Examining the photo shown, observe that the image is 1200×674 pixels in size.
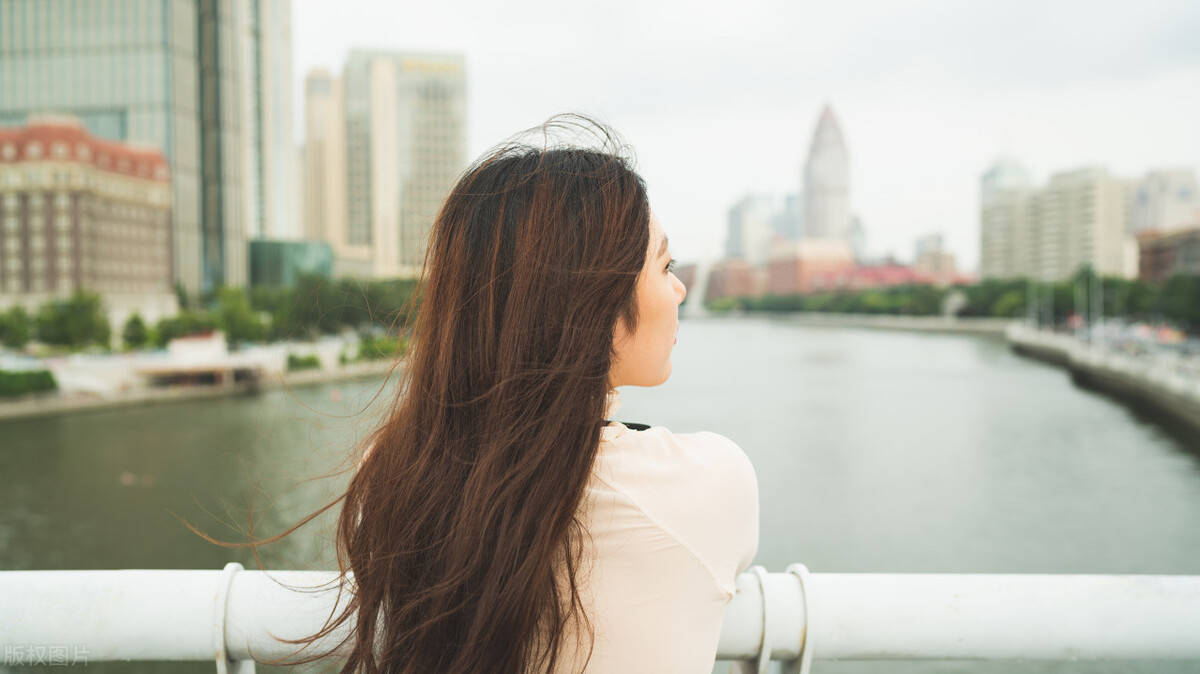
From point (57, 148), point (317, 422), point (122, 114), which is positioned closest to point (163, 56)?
point (122, 114)

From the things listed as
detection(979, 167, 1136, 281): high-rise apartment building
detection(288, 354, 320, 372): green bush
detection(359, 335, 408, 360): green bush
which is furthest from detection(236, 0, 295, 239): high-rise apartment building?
detection(979, 167, 1136, 281): high-rise apartment building

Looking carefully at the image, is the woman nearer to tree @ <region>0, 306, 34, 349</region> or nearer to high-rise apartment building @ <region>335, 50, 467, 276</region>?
tree @ <region>0, 306, 34, 349</region>

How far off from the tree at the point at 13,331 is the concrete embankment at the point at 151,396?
431cm

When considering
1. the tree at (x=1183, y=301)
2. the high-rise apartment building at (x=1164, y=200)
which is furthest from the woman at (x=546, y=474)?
the high-rise apartment building at (x=1164, y=200)

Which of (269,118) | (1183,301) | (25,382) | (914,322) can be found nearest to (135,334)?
(25,382)

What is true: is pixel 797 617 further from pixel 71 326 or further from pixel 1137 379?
pixel 71 326

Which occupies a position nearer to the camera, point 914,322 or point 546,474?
point 546,474

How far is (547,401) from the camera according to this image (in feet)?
1.68

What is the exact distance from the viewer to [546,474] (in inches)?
19.7

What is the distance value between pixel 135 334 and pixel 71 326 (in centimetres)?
136

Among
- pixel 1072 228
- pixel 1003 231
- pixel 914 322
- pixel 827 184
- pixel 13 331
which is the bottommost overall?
pixel 914 322

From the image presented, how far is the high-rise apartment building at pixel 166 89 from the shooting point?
28875 mm

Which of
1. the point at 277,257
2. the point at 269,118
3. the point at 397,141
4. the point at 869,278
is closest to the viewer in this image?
the point at 277,257

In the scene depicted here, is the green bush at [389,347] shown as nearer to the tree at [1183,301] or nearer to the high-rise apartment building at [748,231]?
the tree at [1183,301]
